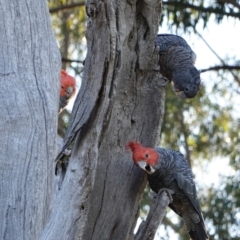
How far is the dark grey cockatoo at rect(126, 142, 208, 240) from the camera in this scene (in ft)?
13.8

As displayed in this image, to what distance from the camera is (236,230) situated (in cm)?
850

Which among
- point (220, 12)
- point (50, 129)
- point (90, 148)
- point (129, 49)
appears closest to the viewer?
point (90, 148)

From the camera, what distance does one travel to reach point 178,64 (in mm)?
4359

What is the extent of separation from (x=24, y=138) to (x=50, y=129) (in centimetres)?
15

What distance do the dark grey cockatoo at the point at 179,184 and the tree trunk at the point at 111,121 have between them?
8.9 inches

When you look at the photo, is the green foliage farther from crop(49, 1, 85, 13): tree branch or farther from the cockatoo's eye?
the cockatoo's eye

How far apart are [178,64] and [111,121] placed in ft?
2.48

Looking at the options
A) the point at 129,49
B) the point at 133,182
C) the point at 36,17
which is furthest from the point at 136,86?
the point at 36,17

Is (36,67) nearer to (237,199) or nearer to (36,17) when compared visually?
(36,17)

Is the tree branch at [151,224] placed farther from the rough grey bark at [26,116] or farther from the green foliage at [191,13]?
the green foliage at [191,13]

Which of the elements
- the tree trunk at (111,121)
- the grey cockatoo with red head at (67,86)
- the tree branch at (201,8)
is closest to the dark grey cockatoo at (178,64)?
the tree trunk at (111,121)

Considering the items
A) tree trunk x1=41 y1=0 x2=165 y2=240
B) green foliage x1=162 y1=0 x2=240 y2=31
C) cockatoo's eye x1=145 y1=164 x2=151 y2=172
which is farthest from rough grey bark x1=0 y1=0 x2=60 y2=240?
green foliage x1=162 y1=0 x2=240 y2=31

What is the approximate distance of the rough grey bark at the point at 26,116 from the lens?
12.8ft

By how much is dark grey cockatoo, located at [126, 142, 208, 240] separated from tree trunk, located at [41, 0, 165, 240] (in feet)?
0.74
